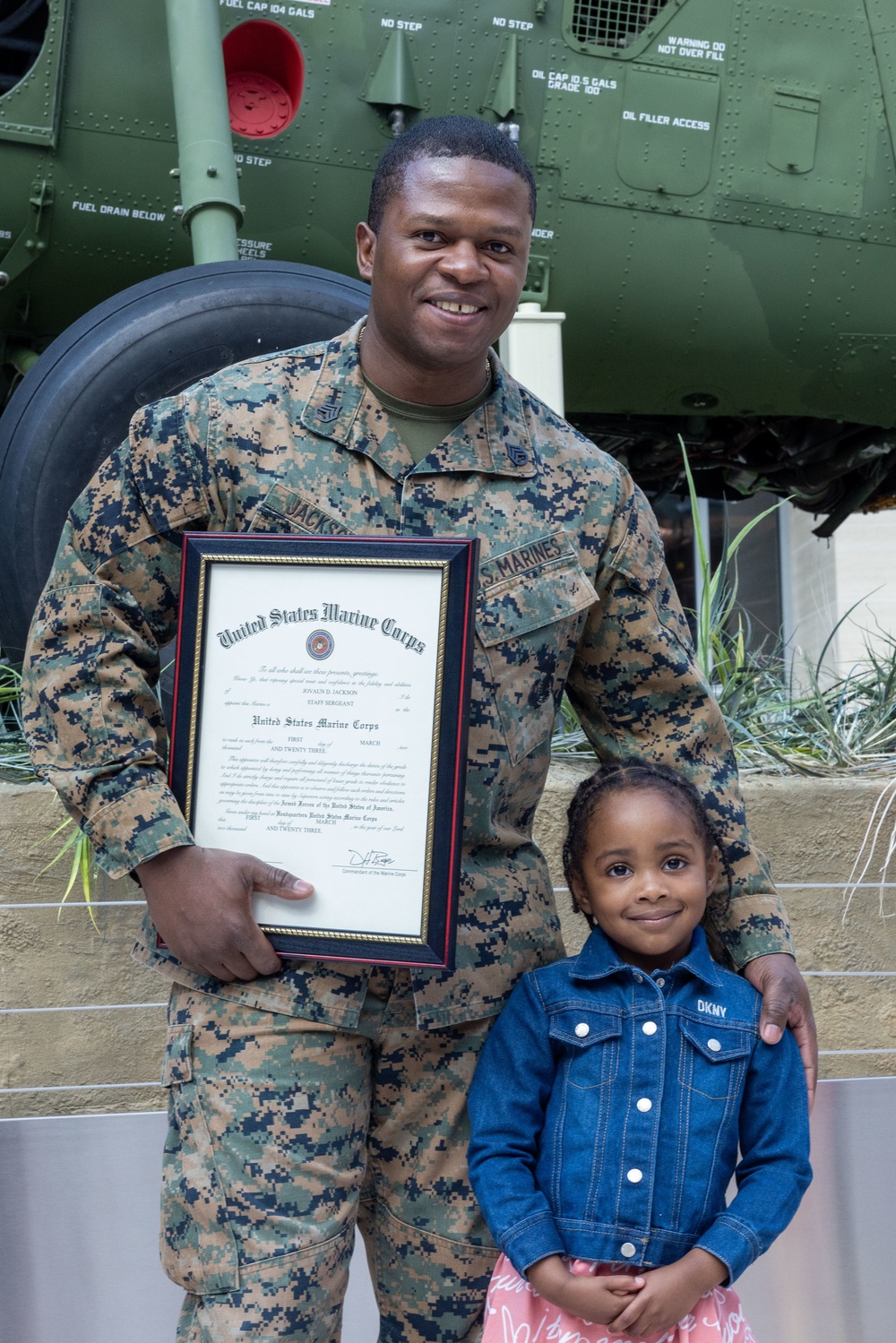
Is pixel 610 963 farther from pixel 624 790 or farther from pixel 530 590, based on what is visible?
pixel 530 590

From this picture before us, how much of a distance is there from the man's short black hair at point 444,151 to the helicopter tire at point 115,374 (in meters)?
1.77

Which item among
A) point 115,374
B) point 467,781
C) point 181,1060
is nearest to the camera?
point 181,1060

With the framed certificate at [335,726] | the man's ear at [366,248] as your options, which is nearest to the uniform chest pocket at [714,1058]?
the framed certificate at [335,726]

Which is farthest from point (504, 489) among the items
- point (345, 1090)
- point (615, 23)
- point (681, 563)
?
point (681, 563)

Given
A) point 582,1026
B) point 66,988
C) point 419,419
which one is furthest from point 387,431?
point 66,988

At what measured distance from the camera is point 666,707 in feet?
6.91

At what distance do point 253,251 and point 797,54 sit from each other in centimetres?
224

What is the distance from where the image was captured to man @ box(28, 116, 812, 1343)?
1.72 metres

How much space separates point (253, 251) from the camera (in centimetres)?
504

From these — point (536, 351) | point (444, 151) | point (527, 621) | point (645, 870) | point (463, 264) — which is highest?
point (536, 351)

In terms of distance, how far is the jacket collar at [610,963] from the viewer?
73.3 inches

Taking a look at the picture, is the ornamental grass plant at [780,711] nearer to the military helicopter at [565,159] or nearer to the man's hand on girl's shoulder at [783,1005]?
the military helicopter at [565,159]

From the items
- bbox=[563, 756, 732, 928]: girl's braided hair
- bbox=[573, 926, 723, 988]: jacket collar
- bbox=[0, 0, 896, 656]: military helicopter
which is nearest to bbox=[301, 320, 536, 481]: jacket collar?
bbox=[563, 756, 732, 928]: girl's braided hair

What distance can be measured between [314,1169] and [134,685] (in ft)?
2.13
